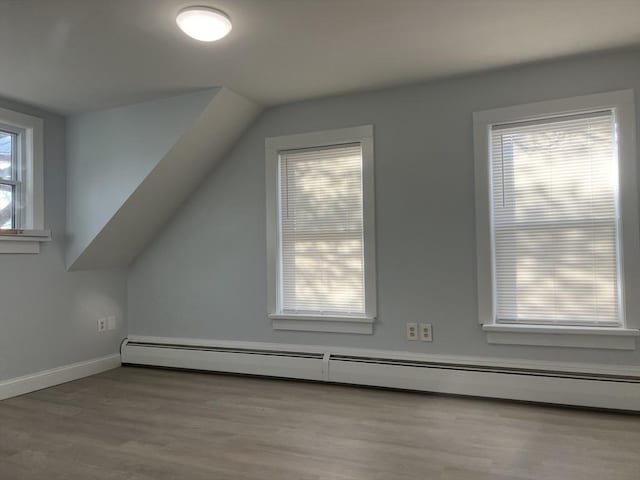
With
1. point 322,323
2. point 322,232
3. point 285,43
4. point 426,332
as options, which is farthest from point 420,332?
point 285,43

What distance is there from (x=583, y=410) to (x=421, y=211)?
66.3 inches

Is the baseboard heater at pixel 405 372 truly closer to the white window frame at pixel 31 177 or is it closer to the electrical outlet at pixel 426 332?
the electrical outlet at pixel 426 332

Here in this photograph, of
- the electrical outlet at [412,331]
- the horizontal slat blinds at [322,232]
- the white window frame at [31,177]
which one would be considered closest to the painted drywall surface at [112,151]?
the white window frame at [31,177]

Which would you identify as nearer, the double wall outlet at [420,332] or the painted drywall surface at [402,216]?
the painted drywall surface at [402,216]

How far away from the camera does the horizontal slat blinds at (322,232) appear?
3.87 m

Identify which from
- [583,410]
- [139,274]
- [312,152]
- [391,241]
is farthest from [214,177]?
[583,410]

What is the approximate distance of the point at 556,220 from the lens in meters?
3.30

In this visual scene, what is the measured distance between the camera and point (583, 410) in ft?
10.2

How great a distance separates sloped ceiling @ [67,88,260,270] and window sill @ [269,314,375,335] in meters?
1.42

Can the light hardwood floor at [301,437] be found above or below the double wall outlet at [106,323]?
below

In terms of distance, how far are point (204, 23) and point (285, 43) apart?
0.56 metres

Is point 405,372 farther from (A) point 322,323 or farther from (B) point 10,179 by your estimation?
(B) point 10,179

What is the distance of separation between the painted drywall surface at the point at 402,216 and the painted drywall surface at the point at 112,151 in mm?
663

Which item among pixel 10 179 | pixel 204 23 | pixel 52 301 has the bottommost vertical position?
pixel 52 301
